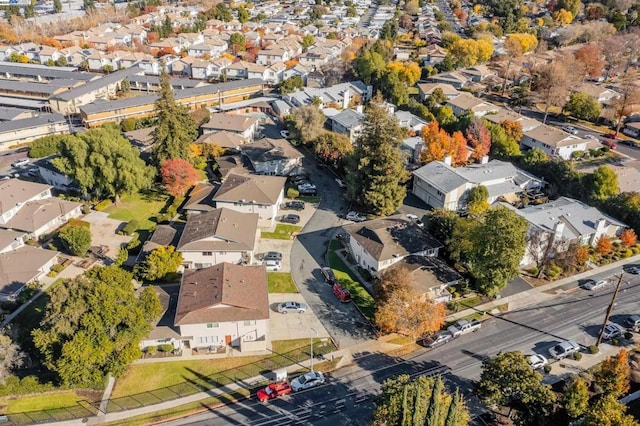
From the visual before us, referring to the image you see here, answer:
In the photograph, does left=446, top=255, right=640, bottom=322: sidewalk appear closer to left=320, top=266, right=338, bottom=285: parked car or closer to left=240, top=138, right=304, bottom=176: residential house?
left=320, top=266, right=338, bottom=285: parked car

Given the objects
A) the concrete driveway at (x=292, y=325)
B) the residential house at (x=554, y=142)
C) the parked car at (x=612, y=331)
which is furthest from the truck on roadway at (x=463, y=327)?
the residential house at (x=554, y=142)

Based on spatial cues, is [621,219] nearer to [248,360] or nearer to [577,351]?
[577,351]

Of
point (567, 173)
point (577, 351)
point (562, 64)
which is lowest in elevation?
point (577, 351)

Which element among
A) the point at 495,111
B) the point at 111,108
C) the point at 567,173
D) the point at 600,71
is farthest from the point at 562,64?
the point at 111,108

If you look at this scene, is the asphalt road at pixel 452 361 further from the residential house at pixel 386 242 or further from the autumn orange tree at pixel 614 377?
the residential house at pixel 386 242

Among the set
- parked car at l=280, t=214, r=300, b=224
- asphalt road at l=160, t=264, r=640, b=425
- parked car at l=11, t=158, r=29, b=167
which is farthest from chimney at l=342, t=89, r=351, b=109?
asphalt road at l=160, t=264, r=640, b=425
